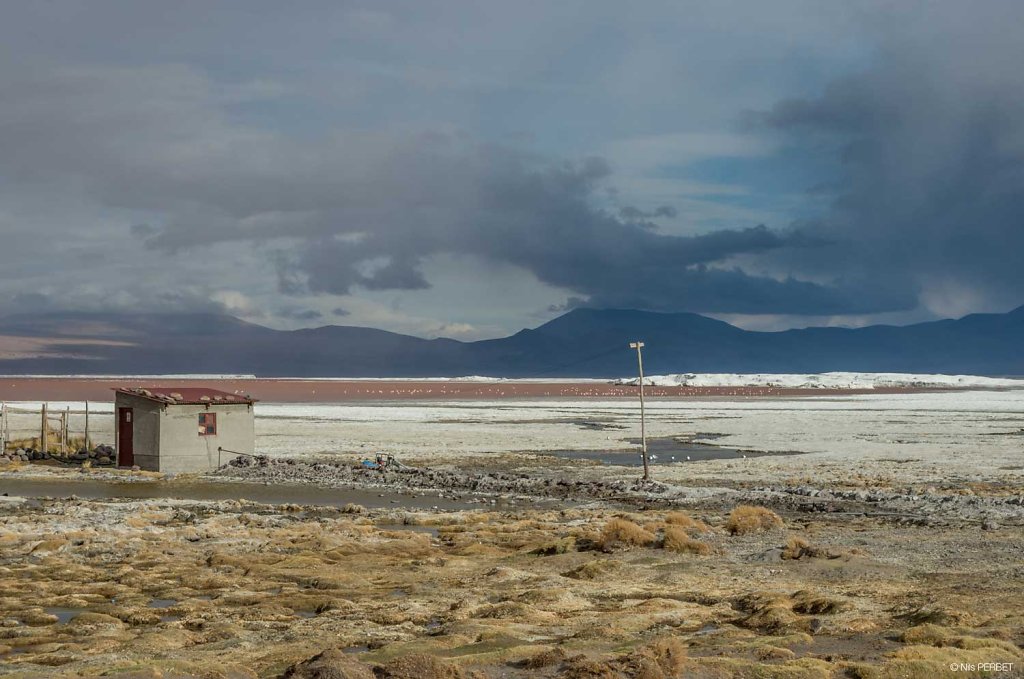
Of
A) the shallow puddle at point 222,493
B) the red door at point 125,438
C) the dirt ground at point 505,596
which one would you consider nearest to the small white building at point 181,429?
the red door at point 125,438

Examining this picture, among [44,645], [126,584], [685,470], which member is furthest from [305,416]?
[44,645]

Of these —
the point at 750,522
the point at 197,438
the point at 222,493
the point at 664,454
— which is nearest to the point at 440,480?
the point at 222,493

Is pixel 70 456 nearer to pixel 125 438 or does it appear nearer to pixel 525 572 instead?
pixel 125 438

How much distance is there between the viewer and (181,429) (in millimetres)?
44594

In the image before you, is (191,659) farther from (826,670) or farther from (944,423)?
(944,423)

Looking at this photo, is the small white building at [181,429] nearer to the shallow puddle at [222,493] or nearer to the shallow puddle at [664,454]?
the shallow puddle at [222,493]

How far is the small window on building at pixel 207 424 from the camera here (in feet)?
148

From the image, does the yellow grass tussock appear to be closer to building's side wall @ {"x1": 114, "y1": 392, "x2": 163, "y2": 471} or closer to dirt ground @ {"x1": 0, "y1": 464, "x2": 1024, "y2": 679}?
dirt ground @ {"x1": 0, "y1": 464, "x2": 1024, "y2": 679}

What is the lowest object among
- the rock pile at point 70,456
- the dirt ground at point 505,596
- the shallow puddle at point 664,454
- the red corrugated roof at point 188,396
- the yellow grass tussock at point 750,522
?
the dirt ground at point 505,596

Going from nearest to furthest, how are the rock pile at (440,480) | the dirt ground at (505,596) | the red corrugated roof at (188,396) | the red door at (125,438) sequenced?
the dirt ground at (505,596)
the rock pile at (440,480)
the red corrugated roof at (188,396)
the red door at (125,438)

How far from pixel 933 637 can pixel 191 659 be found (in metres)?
10.9

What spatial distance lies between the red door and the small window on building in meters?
3.15

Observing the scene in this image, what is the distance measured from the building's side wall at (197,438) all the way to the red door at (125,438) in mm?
2327

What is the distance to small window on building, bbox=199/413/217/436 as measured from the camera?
45.2 m
